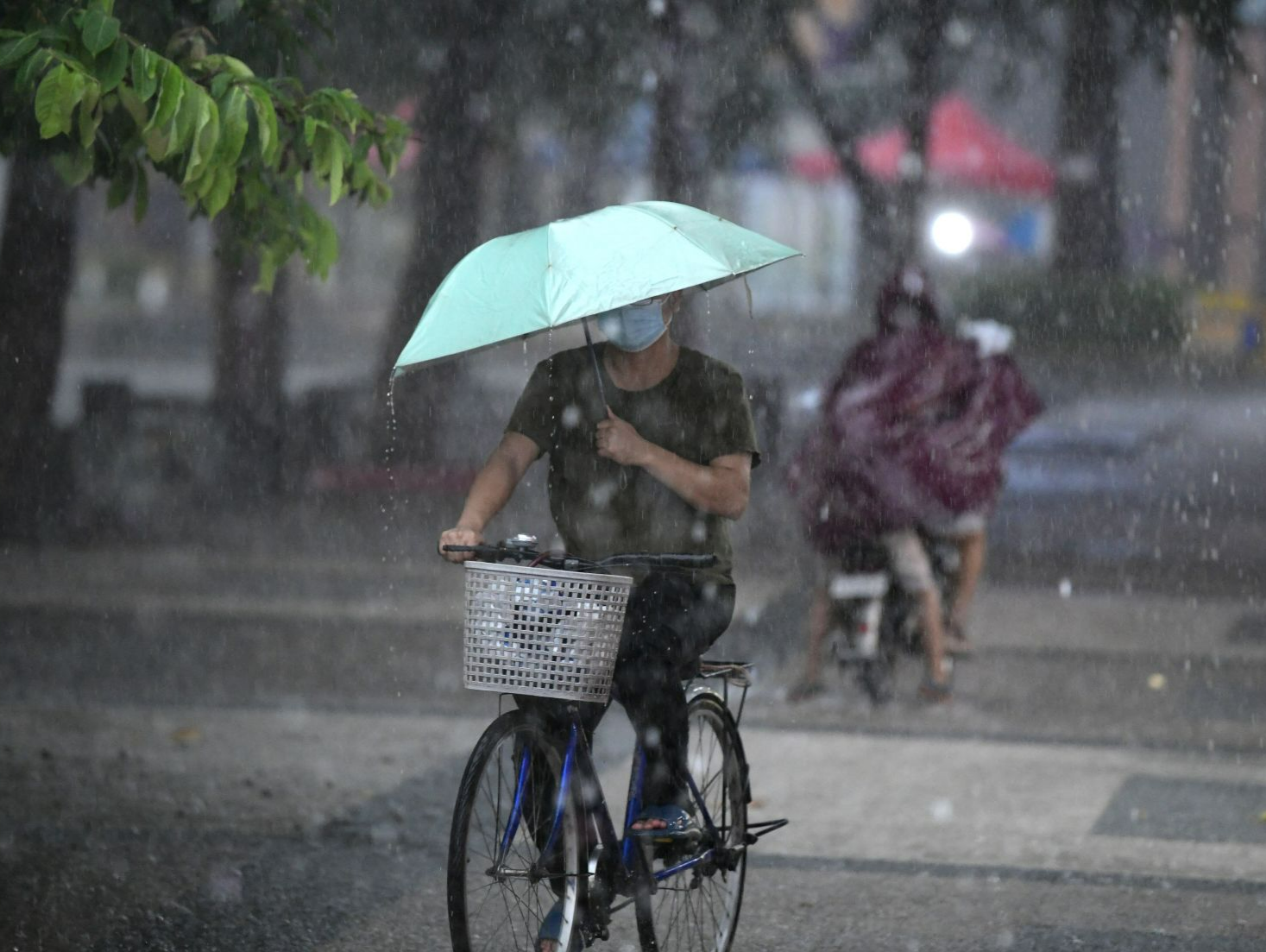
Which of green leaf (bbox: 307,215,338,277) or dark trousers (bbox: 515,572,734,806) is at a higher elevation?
green leaf (bbox: 307,215,338,277)

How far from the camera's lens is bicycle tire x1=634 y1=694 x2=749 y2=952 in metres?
5.26

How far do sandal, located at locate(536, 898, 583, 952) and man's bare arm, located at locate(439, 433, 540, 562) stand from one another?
924 millimetres

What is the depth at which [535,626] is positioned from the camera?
14.6 ft

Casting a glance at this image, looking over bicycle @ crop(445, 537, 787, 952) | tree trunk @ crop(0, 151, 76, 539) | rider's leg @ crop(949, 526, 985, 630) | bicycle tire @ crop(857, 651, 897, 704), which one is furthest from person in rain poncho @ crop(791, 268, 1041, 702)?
tree trunk @ crop(0, 151, 76, 539)

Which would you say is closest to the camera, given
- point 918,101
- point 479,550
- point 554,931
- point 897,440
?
point 479,550

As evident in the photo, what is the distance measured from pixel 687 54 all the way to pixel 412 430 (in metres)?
4.51

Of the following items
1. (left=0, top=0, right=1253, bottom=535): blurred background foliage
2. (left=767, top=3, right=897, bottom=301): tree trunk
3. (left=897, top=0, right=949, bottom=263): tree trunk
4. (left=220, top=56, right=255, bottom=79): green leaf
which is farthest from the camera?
(left=897, top=0, right=949, bottom=263): tree trunk

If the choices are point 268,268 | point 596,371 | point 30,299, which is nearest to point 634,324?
point 596,371

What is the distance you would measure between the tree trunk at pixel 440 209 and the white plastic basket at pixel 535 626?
12591 mm

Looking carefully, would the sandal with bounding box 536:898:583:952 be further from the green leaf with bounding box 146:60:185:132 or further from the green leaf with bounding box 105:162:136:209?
the green leaf with bounding box 105:162:136:209

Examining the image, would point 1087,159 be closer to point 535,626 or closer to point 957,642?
point 957,642

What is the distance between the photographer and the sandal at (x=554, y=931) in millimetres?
4816

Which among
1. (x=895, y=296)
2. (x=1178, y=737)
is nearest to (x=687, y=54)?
(x=895, y=296)

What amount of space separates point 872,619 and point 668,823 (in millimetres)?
4496
